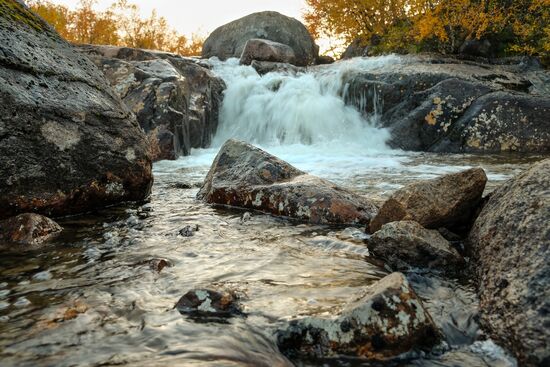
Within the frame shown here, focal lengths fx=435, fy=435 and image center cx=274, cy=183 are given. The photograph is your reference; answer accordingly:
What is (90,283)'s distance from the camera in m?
2.95

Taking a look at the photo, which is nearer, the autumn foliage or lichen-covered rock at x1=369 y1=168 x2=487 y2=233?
lichen-covered rock at x1=369 y1=168 x2=487 y2=233

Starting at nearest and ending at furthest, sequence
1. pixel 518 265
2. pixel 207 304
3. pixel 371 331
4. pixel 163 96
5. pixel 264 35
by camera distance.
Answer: pixel 371 331 < pixel 518 265 < pixel 207 304 < pixel 163 96 < pixel 264 35

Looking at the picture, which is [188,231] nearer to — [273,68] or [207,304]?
[207,304]

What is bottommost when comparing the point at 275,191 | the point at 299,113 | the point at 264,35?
the point at 275,191

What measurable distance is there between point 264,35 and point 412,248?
20892 millimetres

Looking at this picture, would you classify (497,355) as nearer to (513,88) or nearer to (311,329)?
(311,329)

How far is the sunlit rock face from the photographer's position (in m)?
10.7

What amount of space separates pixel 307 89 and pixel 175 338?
12.7 m

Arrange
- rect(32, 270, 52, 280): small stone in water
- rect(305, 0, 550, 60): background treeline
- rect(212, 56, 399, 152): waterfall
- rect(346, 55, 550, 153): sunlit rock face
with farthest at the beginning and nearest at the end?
rect(305, 0, 550, 60): background treeline
rect(212, 56, 399, 152): waterfall
rect(346, 55, 550, 153): sunlit rock face
rect(32, 270, 52, 280): small stone in water

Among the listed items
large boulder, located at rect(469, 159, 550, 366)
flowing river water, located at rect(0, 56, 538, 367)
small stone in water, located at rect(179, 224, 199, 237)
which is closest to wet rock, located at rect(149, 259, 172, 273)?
flowing river water, located at rect(0, 56, 538, 367)

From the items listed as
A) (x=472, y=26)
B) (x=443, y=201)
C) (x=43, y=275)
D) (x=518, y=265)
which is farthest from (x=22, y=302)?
(x=472, y=26)

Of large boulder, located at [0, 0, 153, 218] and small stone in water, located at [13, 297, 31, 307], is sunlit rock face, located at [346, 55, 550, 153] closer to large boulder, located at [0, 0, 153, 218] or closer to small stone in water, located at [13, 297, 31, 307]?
large boulder, located at [0, 0, 153, 218]

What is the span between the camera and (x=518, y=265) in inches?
93.4

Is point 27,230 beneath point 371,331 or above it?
above
